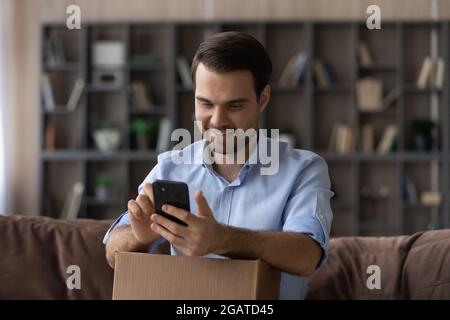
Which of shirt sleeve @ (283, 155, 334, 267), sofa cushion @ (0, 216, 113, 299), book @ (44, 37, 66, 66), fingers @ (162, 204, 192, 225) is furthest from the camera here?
book @ (44, 37, 66, 66)

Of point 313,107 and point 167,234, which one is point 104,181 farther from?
point 167,234

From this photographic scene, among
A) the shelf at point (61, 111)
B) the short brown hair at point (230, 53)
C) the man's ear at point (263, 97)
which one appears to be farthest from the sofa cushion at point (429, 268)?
the shelf at point (61, 111)

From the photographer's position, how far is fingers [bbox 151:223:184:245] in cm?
132

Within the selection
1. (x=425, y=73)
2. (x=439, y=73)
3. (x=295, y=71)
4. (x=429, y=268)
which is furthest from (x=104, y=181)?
(x=429, y=268)

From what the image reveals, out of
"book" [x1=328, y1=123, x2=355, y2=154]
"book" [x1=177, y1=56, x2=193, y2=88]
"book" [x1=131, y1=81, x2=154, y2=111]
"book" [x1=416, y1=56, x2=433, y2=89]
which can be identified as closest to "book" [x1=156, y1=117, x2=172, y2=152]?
"book" [x1=131, y1=81, x2=154, y2=111]

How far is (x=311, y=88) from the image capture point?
19.7ft

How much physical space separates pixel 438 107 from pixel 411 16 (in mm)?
804

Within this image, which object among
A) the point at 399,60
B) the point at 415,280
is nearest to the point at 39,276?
the point at 415,280

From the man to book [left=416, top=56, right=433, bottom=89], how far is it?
4.50 meters

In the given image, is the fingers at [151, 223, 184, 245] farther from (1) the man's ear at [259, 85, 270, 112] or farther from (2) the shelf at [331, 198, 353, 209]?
(2) the shelf at [331, 198, 353, 209]

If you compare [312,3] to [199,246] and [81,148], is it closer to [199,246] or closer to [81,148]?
[81,148]

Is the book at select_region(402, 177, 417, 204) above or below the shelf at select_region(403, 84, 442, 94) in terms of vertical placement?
below

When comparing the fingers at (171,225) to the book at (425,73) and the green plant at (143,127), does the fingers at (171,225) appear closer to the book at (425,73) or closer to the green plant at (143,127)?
the green plant at (143,127)

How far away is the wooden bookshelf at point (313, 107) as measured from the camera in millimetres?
6051
